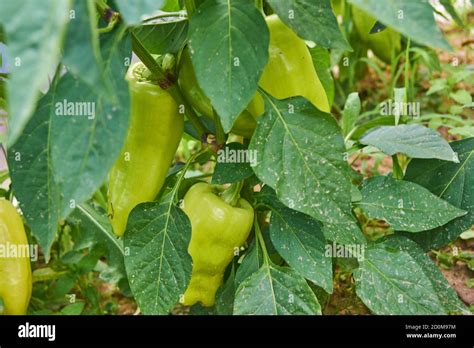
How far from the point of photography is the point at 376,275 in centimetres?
86

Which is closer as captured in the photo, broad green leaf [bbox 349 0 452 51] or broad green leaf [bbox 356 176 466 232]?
broad green leaf [bbox 349 0 452 51]

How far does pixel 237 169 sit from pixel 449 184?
0.30m

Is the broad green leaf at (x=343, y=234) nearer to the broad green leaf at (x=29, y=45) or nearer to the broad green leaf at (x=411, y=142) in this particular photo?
the broad green leaf at (x=411, y=142)

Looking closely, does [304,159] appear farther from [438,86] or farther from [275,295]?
[438,86]

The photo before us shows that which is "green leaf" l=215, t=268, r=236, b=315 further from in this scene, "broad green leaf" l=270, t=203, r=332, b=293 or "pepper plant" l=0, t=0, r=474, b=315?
"broad green leaf" l=270, t=203, r=332, b=293

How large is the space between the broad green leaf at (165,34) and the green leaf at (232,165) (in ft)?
0.46

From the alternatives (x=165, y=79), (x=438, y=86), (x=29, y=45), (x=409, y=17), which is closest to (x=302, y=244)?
(x=165, y=79)

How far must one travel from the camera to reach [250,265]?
2.89ft

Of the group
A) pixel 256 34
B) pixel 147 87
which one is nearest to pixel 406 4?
pixel 256 34

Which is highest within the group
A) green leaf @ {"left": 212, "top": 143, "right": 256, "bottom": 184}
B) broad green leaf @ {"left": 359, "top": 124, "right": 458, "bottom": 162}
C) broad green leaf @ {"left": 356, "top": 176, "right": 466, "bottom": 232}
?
broad green leaf @ {"left": 359, "top": 124, "right": 458, "bottom": 162}

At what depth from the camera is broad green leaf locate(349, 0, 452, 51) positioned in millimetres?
524

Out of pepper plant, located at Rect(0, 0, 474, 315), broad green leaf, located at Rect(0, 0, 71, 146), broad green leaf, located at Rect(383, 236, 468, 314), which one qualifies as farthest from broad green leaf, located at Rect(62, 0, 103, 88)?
broad green leaf, located at Rect(383, 236, 468, 314)

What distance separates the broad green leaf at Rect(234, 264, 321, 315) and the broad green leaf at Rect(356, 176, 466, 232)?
0.48ft

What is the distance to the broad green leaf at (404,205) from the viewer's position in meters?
0.86
